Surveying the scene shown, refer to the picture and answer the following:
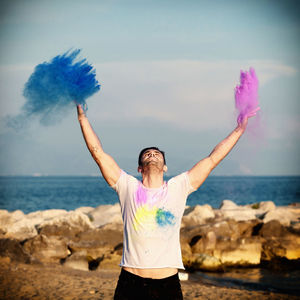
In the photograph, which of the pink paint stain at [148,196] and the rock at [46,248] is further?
the rock at [46,248]

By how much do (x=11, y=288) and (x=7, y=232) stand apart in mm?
6977

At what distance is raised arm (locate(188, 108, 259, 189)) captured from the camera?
3381 mm

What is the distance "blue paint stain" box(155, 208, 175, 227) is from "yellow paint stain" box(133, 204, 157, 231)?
0.10ft

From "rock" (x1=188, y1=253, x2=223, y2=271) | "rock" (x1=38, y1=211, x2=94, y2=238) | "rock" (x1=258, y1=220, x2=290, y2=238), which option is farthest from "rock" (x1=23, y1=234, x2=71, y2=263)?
"rock" (x1=258, y1=220, x2=290, y2=238)

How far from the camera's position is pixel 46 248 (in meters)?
13.0

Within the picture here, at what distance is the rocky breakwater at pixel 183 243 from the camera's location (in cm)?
1226

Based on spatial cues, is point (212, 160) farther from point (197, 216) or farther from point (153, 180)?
point (197, 216)

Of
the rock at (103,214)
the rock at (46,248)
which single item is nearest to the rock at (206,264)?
the rock at (46,248)

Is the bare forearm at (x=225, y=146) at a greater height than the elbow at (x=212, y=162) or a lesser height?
greater

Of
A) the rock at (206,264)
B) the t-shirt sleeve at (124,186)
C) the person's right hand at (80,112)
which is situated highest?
the person's right hand at (80,112)

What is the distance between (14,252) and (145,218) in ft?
29.4

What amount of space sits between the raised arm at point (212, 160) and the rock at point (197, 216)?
44.9ft

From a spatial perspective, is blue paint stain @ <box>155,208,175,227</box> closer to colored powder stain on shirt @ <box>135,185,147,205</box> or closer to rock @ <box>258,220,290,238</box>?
colored powder stain on shirt @ <box>135,185,147,205</box>

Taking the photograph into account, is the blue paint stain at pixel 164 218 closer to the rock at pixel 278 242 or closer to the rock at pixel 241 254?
the rock at pixel 241 254
